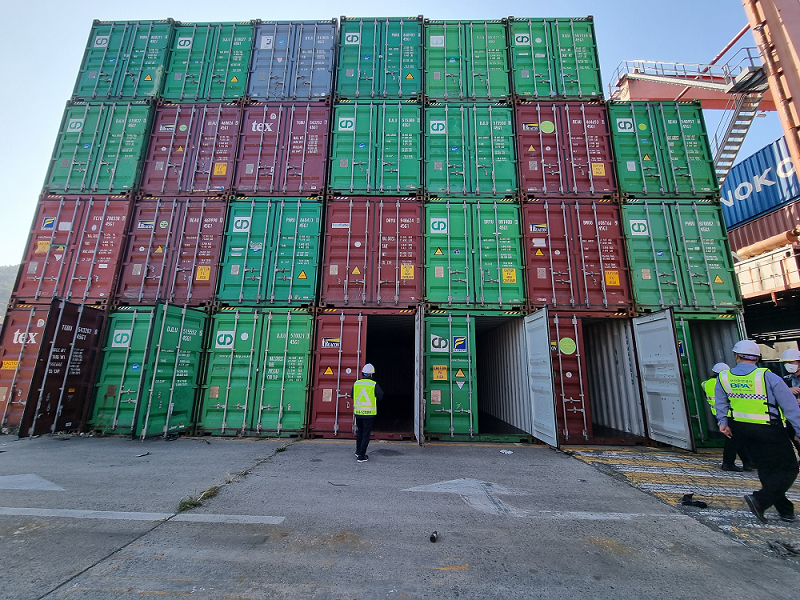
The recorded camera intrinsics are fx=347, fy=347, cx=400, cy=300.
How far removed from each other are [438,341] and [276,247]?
15.8 ft

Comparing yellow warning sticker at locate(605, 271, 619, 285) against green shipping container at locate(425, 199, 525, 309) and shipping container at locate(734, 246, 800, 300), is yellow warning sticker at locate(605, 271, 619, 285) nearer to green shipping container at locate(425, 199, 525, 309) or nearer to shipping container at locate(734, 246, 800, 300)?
green shipping container at locate(425, 199, 525, 309)

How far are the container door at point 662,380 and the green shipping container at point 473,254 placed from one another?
279cm

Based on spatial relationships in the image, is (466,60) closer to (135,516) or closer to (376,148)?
(376,148)

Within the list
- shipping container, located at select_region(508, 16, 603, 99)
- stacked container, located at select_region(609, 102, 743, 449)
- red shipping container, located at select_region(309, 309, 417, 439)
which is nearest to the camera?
stacked container, located at select_region(609, 102, 743, 449)

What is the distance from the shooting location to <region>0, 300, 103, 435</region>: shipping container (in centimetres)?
736

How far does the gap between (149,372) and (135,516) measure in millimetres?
4544

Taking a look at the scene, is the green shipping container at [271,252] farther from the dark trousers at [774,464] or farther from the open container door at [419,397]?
the dark trousers at [774,464]

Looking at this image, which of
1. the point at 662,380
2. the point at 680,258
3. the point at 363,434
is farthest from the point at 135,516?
the point at 680,258

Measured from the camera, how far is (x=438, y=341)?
8.35 meters

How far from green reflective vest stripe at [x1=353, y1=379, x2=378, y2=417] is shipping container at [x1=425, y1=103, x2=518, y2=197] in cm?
562

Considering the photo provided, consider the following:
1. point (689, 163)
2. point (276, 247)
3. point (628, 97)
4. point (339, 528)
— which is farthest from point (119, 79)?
point (628, 97)

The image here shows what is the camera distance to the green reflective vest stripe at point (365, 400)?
6.43m

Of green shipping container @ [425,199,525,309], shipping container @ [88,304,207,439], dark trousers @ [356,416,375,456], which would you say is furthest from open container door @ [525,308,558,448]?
shipping container @ [88,304,207,439]

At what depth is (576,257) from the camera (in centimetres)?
888
